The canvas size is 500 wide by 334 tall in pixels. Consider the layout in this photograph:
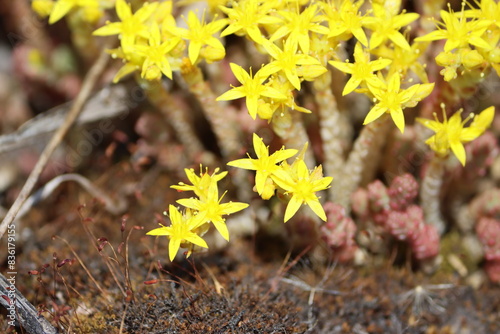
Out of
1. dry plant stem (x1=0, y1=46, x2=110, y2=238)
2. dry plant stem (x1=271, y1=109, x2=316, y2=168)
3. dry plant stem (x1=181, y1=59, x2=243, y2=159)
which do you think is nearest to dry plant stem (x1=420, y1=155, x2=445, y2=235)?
dry plant stem (x1=271, y1=109, x2=316, y2=168)

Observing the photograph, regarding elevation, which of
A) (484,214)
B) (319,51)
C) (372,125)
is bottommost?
(484,214)

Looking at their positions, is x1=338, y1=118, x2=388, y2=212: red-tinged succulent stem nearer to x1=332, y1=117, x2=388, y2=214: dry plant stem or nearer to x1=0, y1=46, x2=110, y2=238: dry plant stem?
x1=332, y1=117, x2=388, y2=214: dry plant stem

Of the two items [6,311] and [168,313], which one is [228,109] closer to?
[168,313]

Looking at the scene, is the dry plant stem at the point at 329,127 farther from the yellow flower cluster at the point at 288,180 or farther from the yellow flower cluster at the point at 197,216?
the yellow flower cluster at the point at 197,216

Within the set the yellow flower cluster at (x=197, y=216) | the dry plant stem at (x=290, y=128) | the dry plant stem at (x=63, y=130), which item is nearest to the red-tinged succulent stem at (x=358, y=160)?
the dry plant stem at (x=290, y=128)


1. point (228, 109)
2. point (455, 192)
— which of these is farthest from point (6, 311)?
point (455, 192)
